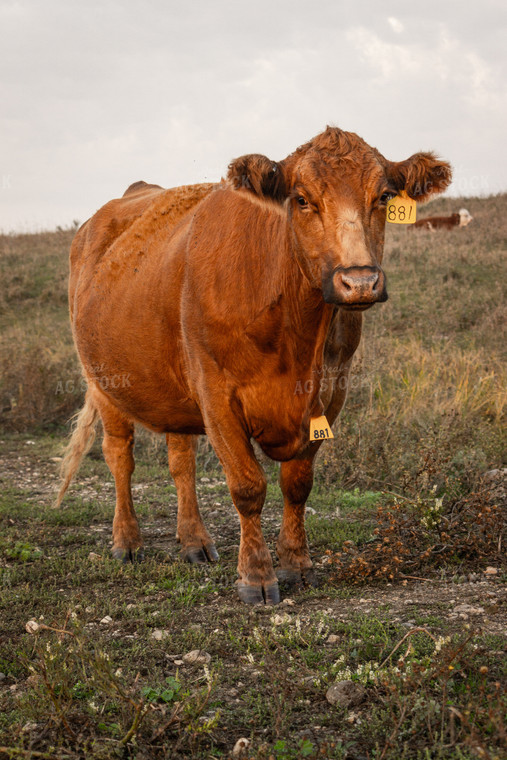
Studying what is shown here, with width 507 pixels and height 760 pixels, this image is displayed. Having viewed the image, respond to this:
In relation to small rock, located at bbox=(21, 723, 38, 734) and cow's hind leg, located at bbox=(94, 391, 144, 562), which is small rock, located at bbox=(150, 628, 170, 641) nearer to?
small rock, located at bbox=(21, 723, 38, 734)

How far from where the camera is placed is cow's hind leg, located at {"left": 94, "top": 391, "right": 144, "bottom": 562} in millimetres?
5543

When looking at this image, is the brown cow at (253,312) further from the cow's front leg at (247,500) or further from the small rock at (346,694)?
the small rock at (346,694)

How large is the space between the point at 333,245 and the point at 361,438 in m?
4.39

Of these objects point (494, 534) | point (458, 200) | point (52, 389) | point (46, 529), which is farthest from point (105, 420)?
point (458, 200)

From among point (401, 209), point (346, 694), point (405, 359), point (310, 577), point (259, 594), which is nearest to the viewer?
point (346, 694)

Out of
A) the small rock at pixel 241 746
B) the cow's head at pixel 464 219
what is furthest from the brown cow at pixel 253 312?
the cow's head at pixel 464 219

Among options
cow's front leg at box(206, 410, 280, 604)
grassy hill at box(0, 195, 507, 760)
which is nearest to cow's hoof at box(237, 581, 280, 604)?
cow's front leg at box(206, 410, 280, 604)

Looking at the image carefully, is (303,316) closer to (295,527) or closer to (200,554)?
(295,527)

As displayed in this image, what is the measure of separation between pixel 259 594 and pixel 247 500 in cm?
54

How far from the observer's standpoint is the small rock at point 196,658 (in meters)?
3.38

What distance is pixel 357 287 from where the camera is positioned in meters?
3.25

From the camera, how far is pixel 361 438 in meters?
7.67

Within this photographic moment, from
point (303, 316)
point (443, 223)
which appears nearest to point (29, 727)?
point (303, 316)

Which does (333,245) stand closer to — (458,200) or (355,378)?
(355,378)
